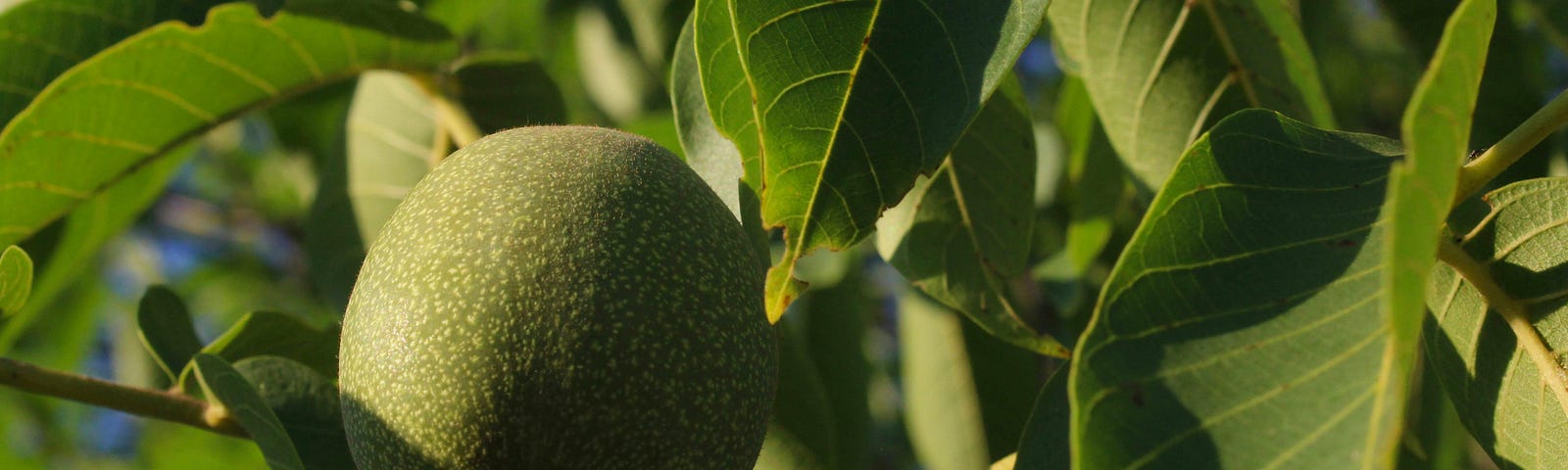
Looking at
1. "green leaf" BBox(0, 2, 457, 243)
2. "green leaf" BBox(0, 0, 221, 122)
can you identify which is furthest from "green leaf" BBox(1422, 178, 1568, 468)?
"green leaf" BBox(0, 0, 221, 122)

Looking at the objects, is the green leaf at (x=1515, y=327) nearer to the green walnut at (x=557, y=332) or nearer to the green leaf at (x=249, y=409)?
the green walnut at (x=557, y=332)

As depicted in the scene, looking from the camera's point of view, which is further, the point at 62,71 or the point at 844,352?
the point at 844,352

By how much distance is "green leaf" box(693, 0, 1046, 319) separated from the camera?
1236 millimetres

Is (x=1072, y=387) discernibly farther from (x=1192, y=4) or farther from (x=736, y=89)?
(x=1192, y=4)

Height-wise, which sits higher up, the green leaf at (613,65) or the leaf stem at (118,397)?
the leaf stem at (118,397)

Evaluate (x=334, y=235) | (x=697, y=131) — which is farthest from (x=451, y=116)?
(x=697, y=131)

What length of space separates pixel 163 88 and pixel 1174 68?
1372mm

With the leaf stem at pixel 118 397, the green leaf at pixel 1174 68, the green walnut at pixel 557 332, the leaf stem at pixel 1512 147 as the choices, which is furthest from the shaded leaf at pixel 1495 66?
the leaf stem at pixel 118 397

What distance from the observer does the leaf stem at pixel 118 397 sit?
1497 mm

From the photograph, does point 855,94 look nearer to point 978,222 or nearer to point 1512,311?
point 978,222

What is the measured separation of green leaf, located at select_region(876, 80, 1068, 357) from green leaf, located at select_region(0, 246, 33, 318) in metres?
1.04

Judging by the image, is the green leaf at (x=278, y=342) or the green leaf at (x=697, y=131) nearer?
the green leaf at (x=697, y=131)

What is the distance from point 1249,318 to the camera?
110 cm

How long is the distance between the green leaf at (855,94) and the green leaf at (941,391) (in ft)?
4.71
